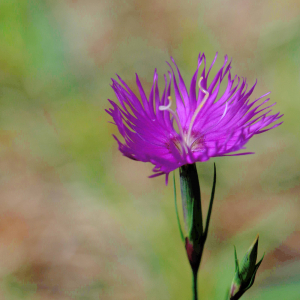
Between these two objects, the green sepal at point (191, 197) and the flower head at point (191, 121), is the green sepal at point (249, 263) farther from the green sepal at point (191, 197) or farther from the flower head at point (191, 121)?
the flower head at point (191, 121)

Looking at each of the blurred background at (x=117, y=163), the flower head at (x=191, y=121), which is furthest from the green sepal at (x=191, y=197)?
the blurred background at (x=117, y=163)

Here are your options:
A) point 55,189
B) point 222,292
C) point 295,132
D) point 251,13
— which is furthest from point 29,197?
point 251,13

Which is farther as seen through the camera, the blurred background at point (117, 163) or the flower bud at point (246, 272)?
the blurred background at point (117, 163)

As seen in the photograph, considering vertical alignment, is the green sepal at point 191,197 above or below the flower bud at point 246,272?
above

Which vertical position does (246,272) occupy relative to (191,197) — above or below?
below

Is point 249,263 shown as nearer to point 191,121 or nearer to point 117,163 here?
point 191,121

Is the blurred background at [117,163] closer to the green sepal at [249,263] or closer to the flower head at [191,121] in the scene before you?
the green sepal at [249,263]

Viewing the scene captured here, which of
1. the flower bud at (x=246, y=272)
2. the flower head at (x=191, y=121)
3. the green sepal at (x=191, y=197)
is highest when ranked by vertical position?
the flower head at (x=191, y=121)

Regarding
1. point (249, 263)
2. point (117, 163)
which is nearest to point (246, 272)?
point (249, 263)
